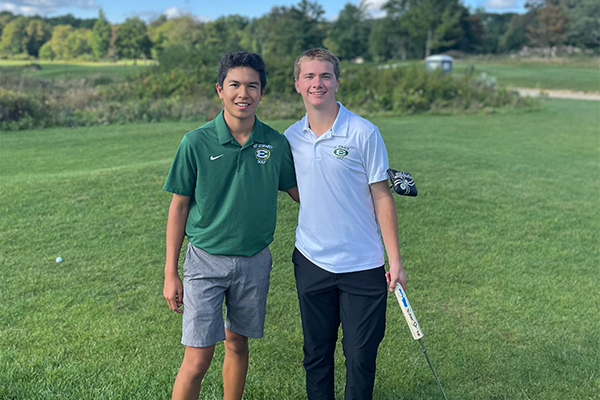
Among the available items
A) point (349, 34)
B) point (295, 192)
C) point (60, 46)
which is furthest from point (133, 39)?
point (295, 192)

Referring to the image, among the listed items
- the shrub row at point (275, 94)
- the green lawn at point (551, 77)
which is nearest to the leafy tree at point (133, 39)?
the green lawn at point (551, 77)

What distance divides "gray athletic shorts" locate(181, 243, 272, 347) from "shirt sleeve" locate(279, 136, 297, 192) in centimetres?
36

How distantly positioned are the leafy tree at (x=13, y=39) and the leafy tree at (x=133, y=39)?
2148 centimetres

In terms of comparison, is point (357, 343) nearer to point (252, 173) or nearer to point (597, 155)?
point (252, 173)

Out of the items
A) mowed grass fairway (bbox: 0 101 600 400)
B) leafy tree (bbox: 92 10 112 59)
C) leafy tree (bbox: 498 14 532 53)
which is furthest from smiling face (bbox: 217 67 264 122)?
leafy tree (bbox: 498 14 532 53)

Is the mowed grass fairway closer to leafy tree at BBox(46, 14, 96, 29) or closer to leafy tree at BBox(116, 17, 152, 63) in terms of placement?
leafy tree at BBox(116, 17, 152, 63)

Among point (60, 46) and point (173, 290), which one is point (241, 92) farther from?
point (60, 46)

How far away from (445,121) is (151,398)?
54.0 feet

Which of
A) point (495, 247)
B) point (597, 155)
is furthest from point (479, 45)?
point (495, 247)

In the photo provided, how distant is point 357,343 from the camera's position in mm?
2557

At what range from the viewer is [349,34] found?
198 ft

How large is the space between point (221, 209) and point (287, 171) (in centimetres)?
40

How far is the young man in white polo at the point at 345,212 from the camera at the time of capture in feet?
8.20

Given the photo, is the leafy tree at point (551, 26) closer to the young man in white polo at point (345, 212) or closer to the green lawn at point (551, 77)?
the green lawn at point (551, 77)
